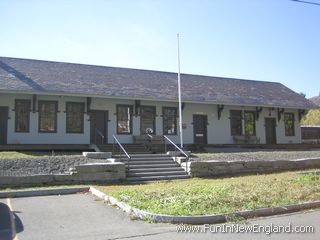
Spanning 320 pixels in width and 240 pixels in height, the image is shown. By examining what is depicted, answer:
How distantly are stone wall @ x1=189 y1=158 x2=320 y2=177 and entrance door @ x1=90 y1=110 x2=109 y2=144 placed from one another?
753 cm

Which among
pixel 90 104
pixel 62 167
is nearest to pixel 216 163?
pixel 62 167

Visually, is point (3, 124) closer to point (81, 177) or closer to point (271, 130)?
point (81, 177)

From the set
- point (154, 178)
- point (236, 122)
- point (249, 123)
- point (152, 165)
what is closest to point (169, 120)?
point (236, 122)

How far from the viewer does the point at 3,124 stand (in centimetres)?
2122

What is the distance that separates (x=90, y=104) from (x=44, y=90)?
2872 millimetres

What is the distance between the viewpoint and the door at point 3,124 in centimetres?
2108

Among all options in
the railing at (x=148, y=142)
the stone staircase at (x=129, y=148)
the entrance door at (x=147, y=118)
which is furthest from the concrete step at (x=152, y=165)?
the entrance door at (x=147, y=118)

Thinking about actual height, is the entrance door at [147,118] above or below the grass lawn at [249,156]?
above

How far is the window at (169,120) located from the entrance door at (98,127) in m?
3.71

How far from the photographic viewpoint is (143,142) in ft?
78.1

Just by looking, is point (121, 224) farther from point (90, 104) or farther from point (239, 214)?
point (90, 104)

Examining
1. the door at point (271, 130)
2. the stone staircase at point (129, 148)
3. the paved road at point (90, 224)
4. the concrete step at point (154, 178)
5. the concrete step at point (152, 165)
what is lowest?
the paved road at point (90, 224)

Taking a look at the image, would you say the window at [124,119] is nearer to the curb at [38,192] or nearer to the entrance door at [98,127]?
the entrance door at [98,127]

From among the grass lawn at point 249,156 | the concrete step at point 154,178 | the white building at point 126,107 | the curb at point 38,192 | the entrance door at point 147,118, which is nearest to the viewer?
the curb at point 38,192
